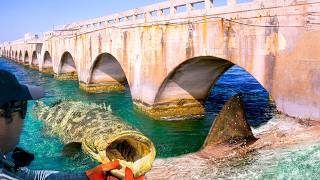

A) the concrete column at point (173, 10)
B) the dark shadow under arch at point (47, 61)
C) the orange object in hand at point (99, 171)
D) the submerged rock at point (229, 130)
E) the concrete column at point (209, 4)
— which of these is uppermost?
the concrete column at point (173, 10)

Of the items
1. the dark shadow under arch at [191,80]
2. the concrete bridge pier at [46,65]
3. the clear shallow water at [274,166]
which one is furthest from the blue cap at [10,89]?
the concrete bridge pier at [46,65]

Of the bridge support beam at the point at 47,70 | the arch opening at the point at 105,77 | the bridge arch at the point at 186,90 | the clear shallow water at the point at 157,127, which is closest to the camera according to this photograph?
the clear shallow water at the point at 157,127

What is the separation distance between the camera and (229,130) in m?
9.99

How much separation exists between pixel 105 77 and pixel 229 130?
17.9 metres

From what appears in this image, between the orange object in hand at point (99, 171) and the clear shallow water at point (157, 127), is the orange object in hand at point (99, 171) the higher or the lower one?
the higher one

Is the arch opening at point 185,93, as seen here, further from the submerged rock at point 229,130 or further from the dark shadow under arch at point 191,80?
the submerged rock at point 229,130

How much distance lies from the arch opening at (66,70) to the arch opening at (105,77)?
875 centimetres

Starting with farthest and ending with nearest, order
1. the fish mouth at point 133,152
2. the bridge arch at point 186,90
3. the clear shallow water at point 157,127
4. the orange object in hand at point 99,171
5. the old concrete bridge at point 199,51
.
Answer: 1. the bridge arch at point 186,90
2. the clear shallow water at point 157,127
3. the old concrete bridge at point 199,51
4. the fish mouth at point 133,152
5. the orange object in hand at point 99,171

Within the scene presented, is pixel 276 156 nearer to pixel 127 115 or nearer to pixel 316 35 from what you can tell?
pixel 316 35

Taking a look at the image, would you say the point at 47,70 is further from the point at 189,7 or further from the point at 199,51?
the point at 199,51

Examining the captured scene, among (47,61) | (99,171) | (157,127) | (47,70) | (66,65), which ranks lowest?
(157,127)

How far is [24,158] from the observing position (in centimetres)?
312

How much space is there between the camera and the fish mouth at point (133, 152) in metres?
7.83

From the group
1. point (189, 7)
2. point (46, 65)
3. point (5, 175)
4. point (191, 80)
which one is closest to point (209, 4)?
point (189, 7)
